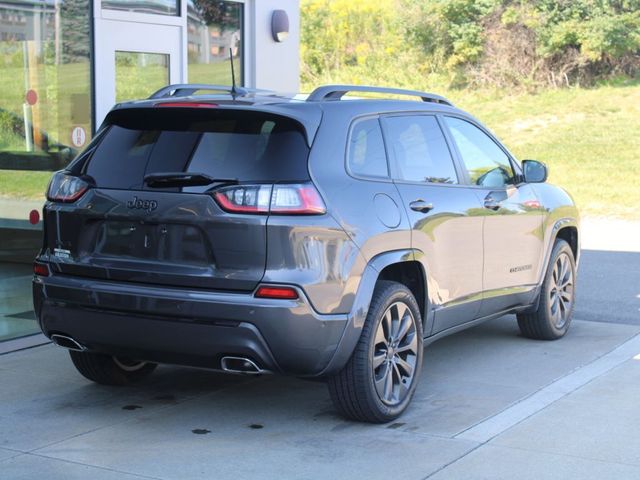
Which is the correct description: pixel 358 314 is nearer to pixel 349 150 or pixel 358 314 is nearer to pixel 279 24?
pixel 349 150

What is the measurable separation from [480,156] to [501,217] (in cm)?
43

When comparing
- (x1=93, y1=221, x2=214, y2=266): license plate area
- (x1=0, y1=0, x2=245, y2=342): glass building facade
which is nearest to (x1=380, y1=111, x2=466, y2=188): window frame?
(x1=93, y1=221, x2=214, y2=266): license plate area

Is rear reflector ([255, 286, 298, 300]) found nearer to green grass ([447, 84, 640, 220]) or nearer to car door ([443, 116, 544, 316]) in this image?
car door ([443, 116, 544, 316])

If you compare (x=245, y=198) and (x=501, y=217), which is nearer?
(x=245, y=198)

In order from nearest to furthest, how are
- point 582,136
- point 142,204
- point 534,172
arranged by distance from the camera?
point 142,204 → point 534,172 → point 582,136

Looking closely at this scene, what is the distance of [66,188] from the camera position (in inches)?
223

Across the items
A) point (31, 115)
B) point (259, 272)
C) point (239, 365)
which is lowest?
point (239, 365)

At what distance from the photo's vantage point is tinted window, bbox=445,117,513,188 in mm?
6855

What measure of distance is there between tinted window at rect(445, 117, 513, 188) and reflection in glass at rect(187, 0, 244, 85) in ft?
12.6

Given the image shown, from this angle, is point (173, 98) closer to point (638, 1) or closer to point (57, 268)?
point (57, 268)

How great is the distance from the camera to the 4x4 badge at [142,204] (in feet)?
17.4

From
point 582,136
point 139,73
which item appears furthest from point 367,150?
point 582,136

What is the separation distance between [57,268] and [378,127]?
192cm

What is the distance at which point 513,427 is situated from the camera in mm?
5688
